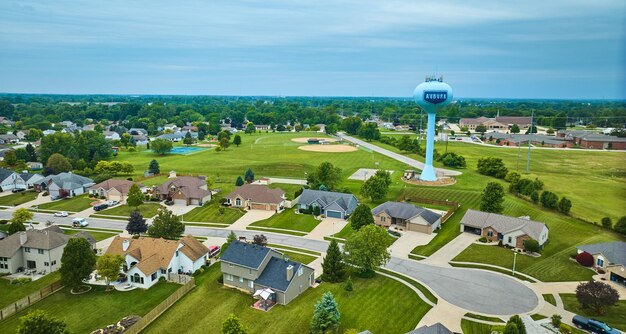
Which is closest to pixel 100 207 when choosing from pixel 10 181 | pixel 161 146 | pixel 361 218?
pixel 10 181

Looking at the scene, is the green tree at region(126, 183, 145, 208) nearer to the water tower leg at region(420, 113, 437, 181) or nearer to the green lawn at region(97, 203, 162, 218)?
the green lawn at region(97, 203, 162, 218)

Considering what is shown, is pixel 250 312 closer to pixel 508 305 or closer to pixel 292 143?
pixel 508 305

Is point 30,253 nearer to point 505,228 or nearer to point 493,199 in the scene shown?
point 505,228

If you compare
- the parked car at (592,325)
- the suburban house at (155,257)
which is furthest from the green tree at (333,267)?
the parked car at (592,325)

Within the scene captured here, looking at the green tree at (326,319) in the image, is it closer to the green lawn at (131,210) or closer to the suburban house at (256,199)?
the suburban house at (256,199)

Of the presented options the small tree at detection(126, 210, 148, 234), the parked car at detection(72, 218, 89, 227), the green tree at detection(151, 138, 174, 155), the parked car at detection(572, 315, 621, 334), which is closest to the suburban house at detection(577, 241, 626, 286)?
the parked car at detection(572, 315, 621, 334)
